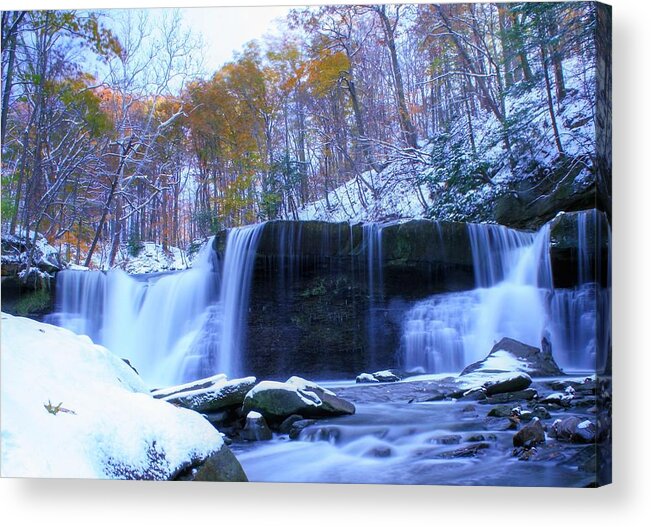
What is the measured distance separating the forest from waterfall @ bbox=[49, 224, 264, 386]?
0.20 meters

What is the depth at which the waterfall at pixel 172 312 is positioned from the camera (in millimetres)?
5598

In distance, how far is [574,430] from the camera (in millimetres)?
4992

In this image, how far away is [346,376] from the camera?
548 centimetres

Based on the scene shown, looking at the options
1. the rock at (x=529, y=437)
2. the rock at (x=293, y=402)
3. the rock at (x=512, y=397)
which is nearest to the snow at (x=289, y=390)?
the rock at (x=293, y=402)

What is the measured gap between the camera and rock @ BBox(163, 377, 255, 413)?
5.44m

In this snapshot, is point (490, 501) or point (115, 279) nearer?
point (490, 501)

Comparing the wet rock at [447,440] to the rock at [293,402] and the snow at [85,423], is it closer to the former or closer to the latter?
the rock at [293,402]

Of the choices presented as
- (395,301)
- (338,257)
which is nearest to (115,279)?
(338,257)

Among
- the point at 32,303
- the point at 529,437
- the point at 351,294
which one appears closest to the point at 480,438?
the point at 529,437

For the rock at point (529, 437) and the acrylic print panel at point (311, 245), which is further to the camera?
the acrylic print panel at point (311, 245)

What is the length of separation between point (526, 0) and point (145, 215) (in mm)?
3252

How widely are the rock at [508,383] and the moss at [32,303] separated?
342cm

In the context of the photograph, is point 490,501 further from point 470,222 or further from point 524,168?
point 524,168

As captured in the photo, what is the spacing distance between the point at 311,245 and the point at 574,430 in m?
2.29
